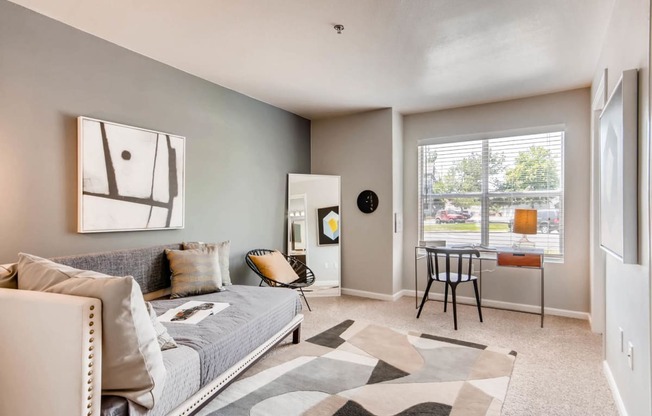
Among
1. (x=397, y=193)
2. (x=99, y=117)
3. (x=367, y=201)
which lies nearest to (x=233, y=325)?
(x=99, y=117)

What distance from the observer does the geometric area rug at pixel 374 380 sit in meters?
2.07

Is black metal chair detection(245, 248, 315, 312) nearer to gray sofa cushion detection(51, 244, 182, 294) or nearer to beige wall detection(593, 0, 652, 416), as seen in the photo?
gray sofa cushion detection(51, 244, 182, 294)

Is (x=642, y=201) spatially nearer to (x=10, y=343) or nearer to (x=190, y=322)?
(x=190, y=322)

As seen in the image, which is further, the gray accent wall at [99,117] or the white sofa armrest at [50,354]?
the gray accent wall at [99,117]

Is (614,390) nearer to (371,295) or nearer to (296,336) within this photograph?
(296,336)

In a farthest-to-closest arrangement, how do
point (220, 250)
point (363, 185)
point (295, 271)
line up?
point (363, 185), point (295, 271), point (220, 250)

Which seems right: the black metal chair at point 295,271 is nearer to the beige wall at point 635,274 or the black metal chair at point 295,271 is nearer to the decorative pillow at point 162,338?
the decorative pillow at point 162,338

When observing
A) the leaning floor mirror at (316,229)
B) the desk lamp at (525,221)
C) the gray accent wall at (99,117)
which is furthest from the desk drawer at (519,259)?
the gray accent wall at (99,117)

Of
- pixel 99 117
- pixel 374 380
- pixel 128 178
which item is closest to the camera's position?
pixel 374 380

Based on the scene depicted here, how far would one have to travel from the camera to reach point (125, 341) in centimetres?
137

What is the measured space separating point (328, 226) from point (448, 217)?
64.5 inches

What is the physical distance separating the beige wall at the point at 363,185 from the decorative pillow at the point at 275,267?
104 cm

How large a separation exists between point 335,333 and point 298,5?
109 inches

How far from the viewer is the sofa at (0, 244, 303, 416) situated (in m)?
1.30
